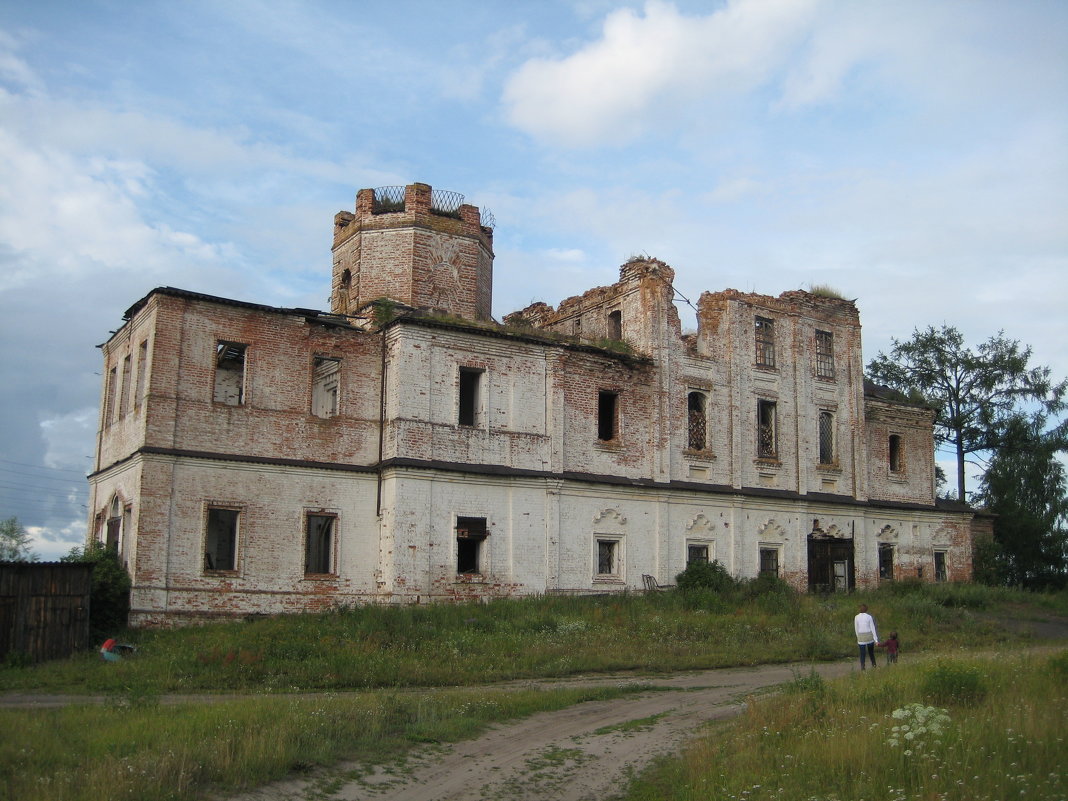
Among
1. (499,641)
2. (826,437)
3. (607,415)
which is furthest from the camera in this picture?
(826,437)

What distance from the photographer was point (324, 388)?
27.4 metres

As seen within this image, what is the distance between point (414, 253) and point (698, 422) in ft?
32.7

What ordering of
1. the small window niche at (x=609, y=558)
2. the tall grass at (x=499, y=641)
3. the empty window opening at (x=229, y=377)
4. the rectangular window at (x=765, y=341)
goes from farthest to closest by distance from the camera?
the rectangular window at (x=765, y=341) → the small window niche at (x=609, y=558) → the empty window opening at (x=229, y=377) → the tall grass at (x=499, y=641)

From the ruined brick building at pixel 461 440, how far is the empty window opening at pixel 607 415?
7cm

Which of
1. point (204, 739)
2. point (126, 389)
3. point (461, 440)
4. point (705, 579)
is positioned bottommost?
point (204, 739)

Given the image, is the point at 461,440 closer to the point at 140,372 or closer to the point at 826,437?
the point at 140,372

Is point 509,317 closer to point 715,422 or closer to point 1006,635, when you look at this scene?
point 715,422

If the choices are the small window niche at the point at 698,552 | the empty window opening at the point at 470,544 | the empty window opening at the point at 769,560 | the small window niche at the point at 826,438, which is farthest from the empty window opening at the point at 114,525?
the small window niche at the point at 826,438

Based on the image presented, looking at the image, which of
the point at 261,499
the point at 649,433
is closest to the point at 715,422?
the point at 649,433

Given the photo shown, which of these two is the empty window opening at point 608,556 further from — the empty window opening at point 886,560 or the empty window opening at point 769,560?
the empty window opening at point 886,560

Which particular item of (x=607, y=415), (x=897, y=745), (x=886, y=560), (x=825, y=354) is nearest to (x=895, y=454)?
(x=886, y=560)

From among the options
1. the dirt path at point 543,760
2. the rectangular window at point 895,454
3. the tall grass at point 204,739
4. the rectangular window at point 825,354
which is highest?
the rectangular window at point 825,354

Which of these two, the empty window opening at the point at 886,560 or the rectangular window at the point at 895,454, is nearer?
the empty window opening at the point at 886,560

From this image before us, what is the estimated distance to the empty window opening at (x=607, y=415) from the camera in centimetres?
2922
